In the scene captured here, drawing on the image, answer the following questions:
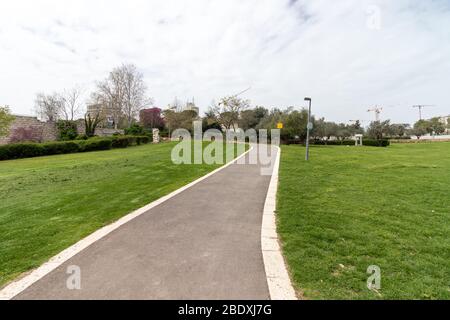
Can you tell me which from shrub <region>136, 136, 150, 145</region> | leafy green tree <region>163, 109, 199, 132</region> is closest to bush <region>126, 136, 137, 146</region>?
shrub <region>136, 136, 150, 145</region>

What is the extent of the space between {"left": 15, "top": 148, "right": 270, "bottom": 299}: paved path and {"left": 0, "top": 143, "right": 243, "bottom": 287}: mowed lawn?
639 millimetres

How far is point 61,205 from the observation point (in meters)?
6.17

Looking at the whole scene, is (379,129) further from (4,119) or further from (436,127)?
(4,119)

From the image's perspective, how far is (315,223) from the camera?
4.38 metres

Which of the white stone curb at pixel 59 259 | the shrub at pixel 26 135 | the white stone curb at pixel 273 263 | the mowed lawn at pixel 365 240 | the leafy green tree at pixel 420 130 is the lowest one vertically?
the white stone curb at pixel 59 259

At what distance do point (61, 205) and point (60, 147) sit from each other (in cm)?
2326

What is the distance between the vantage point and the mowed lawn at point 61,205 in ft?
12.3

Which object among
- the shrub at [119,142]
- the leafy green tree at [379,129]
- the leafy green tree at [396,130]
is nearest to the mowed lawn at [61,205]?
the shrub at [119,142]

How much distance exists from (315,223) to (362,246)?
0.92 meters

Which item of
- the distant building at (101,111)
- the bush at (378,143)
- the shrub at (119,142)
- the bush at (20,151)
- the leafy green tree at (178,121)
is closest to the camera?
the bush at (20,151)

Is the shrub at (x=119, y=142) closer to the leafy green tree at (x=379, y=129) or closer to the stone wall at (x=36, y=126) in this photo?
→ the stone wall at (x=36, y=126)

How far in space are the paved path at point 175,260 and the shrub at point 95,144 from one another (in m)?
25.5
